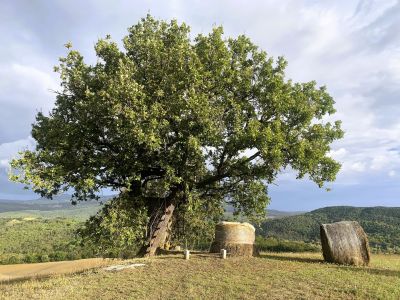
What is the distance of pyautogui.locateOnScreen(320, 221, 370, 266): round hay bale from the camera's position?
24986 millimetres

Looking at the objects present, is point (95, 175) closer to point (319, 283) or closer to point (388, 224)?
point (319, 283)

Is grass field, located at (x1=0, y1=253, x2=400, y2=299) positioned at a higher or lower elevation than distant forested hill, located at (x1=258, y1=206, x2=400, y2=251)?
lower

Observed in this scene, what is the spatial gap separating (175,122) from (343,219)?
437 ft

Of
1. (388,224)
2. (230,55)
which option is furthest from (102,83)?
(388,224)

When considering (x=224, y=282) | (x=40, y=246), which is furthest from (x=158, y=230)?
(x=40, y=246)

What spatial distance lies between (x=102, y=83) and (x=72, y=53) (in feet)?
14.2

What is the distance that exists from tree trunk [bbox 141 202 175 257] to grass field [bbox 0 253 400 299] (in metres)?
5.35

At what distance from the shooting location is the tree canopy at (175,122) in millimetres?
26641

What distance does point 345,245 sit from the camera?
25250mm

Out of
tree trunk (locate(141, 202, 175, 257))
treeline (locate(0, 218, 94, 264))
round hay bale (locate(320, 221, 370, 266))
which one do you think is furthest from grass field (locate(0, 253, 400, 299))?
Answer: treeline (locate(0, 218, 94, 264))

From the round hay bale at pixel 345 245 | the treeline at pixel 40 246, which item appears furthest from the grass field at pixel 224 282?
the treeline at pixel 40 246

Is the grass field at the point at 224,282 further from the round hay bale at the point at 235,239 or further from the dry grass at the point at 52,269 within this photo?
the dry grass at the point at 52,269

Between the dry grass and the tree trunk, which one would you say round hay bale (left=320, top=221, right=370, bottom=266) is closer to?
the tree trunk

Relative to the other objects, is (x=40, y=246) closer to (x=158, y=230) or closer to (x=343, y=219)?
(x=158, y=230)
